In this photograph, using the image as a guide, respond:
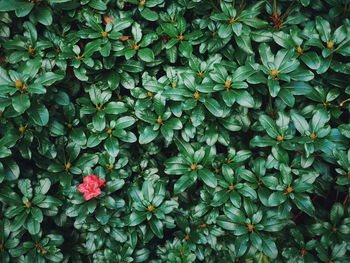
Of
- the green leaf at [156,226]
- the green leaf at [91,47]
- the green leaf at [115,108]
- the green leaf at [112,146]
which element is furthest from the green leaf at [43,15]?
the green leaf at [156,226]

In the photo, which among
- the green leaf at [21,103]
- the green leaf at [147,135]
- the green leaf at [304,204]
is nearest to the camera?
the green leaf at [21,103]

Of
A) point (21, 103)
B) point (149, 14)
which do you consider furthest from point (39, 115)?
point (149, 14)

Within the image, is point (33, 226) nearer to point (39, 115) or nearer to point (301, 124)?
point (39, 115)

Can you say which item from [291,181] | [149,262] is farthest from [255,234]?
[149,262]

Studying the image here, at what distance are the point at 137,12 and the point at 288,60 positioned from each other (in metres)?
0.98

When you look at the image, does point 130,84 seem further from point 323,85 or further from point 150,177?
point 323,85

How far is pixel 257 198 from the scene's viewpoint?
214cm

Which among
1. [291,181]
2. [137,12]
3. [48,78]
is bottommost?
[291,181]

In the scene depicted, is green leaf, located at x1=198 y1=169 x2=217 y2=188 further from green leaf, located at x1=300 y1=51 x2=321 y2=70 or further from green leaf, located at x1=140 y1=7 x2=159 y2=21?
green leaf, located at x1=140 y1=7 x2=159 y2=21

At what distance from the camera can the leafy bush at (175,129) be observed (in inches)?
78.4

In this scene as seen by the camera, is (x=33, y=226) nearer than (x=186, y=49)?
Yes

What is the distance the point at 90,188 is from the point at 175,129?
57cm

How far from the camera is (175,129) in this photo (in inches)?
80.4

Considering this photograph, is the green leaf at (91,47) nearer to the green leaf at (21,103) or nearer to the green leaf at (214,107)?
the green leaf at (21,103)
